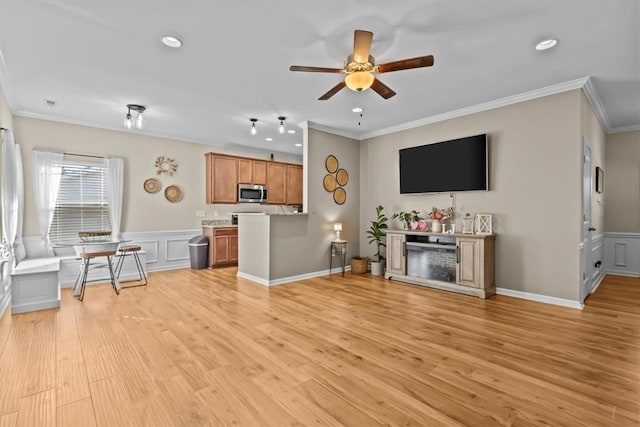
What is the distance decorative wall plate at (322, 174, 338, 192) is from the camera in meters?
5.67

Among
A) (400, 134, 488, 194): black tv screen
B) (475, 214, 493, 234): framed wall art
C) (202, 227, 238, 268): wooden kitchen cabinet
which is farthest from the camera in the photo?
(202, 227, 238, 268): wooden kitchen cabinet

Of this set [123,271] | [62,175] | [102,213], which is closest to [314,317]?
[123,271]

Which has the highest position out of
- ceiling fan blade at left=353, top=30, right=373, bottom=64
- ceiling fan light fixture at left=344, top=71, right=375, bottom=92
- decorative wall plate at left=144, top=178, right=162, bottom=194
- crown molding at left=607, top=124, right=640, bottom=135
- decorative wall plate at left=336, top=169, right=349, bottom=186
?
crown molding at left=607, top=124, right=640, bottom=135

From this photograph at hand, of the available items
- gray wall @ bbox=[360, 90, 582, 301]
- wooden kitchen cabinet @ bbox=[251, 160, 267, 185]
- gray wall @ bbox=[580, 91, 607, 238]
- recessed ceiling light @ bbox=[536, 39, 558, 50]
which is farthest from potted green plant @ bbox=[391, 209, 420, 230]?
wooden kitchen cabinet @ bbox=[251, 160, 267, 185]

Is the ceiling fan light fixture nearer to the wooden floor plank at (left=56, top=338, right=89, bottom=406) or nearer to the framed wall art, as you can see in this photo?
the framed wall art

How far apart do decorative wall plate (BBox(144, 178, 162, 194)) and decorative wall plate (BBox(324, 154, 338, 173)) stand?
3.38 meters

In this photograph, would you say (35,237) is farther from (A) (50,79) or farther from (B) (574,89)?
(B) (574,89)

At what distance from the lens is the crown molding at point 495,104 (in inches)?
145

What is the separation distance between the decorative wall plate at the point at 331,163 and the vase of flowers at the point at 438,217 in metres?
1.98

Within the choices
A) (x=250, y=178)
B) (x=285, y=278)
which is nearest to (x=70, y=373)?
Result: (x=285, y=278)

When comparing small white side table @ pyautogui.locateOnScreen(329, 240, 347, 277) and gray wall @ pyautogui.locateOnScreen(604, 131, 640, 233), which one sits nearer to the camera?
gray wall @ pyautogui.locateOnScreen(604, 131, 640, 233)

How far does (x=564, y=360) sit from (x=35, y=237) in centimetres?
693

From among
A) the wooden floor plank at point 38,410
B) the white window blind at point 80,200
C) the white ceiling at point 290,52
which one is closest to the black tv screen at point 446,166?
the white ceiling at point 290,52

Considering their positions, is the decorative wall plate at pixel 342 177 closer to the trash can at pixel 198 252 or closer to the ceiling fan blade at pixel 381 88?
the ceiling fan blade at pixel 381 88
